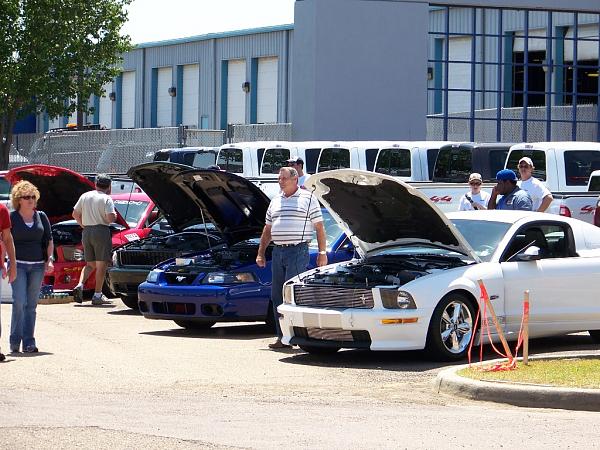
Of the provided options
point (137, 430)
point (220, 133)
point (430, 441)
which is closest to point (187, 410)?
point (137, 430)

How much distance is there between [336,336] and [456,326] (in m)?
1.13

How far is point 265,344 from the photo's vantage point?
14250mm

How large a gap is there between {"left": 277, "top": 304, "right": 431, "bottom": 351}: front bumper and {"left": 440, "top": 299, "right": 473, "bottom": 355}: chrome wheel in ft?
0.80

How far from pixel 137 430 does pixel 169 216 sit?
28.8ft

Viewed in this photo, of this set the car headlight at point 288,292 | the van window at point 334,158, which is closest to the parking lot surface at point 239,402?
the car headlight at point 288,292

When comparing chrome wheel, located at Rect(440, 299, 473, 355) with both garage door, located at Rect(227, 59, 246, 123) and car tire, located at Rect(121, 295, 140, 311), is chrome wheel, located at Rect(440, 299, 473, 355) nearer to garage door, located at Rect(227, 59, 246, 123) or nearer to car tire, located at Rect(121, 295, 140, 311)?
car tire, located at Rect(121, 295, 140, 311)

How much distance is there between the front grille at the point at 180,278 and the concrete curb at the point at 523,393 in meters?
4.66

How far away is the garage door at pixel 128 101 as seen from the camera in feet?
197

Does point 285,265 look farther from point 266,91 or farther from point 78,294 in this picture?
point 266,91

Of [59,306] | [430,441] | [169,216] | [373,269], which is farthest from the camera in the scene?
[59,306]

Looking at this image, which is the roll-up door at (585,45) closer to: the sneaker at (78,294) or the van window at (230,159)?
the van window at (230,159)

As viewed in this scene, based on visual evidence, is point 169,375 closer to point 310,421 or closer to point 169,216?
point 310,421

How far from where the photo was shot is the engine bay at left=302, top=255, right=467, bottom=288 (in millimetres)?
12430

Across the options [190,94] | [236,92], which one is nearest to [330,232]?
[236,92]
